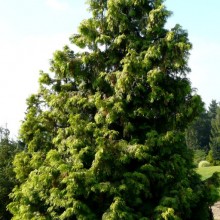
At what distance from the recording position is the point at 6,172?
21422 mm

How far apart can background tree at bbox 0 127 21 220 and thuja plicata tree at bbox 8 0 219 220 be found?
292 inches

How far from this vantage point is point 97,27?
14.4 metres

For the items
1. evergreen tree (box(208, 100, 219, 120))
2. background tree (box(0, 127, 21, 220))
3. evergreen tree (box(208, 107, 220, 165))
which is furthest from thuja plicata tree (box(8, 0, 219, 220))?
evergreen tree (box(208, 100, 219, 120))

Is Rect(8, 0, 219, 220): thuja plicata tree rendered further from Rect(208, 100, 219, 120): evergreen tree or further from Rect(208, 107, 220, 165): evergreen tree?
Rect(208, 100, 219, 120): evergreen tree

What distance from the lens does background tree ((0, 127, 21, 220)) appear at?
21.1 m

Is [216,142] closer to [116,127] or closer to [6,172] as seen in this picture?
[6,172]

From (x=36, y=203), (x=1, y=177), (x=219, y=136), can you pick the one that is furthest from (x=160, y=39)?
(x=219, y=136)

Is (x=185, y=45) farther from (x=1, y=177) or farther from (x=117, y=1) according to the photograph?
(x=1, y=177)

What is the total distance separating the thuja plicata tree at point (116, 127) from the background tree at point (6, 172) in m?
7.42

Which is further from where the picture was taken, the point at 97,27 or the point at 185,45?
the point at 97,27

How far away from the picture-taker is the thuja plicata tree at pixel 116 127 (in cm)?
1199

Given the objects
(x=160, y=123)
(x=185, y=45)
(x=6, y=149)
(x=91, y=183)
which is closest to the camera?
(x=91, y=183)

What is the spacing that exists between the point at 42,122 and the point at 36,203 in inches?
127

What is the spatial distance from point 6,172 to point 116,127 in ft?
35.3
